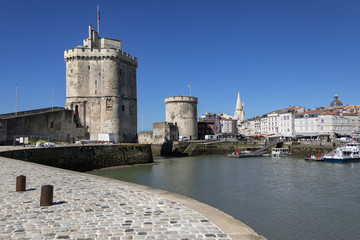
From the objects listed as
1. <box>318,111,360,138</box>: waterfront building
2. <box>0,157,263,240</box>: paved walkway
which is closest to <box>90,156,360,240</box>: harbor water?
<box>0,157,263,240</box>: paved walkway

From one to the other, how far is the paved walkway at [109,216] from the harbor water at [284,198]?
4.86 meters

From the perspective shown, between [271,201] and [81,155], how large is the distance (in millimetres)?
17396

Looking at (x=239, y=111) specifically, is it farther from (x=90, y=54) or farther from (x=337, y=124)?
(x=90, y=54)

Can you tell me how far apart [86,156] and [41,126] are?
9080 mm

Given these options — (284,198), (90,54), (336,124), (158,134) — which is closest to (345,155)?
(336,124)

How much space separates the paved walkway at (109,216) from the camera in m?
5.25

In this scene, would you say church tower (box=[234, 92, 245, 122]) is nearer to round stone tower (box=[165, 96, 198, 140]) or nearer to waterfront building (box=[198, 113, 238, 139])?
waterfront building (box=[198, 113, 238, 139])

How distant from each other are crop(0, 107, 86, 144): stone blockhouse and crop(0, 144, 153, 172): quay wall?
24.7 ft

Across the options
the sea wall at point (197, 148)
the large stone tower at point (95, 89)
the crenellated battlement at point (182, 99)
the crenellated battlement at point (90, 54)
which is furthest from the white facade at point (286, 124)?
the crenellated battlement at point (90, 54)

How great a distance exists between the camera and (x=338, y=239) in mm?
10219

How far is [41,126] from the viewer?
33.2 metres

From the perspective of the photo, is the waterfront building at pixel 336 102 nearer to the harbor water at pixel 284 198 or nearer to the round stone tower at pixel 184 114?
the round stone tower at pixel 184 114

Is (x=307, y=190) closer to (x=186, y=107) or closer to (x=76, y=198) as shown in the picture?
(x=76, y=198)

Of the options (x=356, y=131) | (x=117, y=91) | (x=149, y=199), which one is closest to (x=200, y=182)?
(x=149, y=199)
